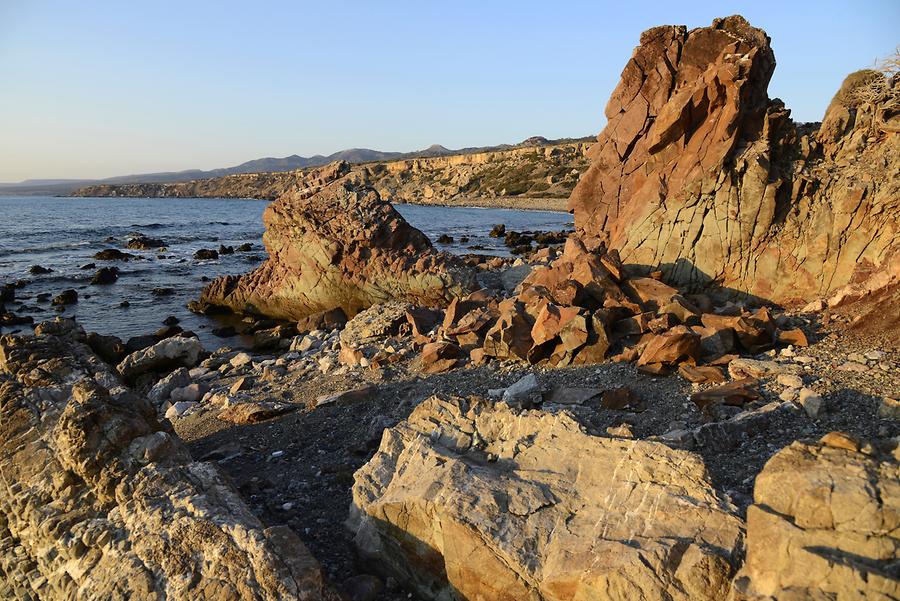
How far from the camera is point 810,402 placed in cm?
704

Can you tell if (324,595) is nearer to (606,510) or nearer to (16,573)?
(606,510)

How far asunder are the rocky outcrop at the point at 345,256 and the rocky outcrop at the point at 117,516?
12551 mm

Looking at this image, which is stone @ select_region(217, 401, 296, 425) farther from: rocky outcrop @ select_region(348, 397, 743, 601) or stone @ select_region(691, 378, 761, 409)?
stone @ select_region(691, 378, 761, 409)

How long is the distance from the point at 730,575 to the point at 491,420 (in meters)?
2.55

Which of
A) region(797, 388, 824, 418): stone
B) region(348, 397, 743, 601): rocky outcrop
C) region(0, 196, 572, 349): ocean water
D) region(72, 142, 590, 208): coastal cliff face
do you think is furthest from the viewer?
region(72, 142, 590, 208): coastal cliff face

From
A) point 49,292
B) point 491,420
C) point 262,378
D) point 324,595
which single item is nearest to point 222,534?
point 324,595

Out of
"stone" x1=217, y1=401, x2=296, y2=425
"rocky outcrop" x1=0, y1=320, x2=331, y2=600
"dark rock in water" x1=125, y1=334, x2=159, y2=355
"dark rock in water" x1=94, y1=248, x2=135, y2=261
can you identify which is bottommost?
"dark rock in water" x1=125, y1=334, x2=159, y2=355

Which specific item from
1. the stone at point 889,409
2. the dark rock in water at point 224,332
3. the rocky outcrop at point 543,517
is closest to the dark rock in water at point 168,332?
the dark rock in water at point 224,332

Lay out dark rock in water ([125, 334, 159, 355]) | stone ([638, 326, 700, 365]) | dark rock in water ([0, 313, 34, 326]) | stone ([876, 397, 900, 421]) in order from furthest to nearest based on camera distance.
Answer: dark rock in water ([0, 313, 34, 326])
dark rock in water ([125, 334, 159, 355])
stone ([638, 326, 700, 365])
stone ([876, 397, 900, 421])

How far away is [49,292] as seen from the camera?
86.0 ft

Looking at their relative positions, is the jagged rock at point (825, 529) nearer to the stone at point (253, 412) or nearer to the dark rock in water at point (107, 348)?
the stone at point (253, 412)

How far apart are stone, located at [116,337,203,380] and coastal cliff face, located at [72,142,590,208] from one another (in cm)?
6402

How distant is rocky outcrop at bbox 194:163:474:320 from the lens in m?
18.6

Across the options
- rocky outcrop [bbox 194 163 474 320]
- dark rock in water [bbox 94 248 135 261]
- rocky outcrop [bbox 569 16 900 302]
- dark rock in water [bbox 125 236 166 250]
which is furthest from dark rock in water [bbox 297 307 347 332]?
dark rock in water [bbox 125 236 166 250]
